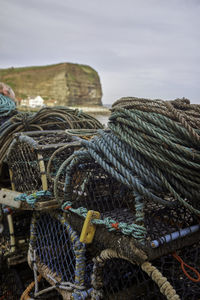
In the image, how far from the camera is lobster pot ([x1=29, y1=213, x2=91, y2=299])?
1565mm

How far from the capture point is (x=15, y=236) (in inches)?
98.3

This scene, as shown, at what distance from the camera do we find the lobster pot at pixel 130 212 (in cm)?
117

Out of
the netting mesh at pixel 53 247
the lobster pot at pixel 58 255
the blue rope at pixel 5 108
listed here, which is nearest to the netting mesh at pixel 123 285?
the lobster pot at pixel 58 255

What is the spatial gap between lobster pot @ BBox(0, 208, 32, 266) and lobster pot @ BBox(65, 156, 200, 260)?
2.88 ft

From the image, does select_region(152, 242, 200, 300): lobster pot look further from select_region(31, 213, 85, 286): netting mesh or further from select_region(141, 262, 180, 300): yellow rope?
select_region(31, 213, 85, 286): netting mesh

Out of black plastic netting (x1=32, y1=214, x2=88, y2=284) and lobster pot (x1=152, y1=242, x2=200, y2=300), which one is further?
black plastic netting (x1=32, y1=214, x2=88, y2=284)

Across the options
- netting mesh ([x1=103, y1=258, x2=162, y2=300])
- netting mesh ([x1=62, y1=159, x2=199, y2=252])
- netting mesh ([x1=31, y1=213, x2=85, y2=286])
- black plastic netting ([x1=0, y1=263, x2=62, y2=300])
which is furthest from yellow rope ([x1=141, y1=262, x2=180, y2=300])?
black plastic netting ([x1=0, y1=263, x2=62, y2=300])

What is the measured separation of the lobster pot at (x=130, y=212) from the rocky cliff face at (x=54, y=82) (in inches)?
2195

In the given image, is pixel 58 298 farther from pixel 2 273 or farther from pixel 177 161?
pixel 177 161

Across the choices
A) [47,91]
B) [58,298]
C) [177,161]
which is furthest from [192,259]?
[47,91]

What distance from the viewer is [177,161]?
1.18 metres

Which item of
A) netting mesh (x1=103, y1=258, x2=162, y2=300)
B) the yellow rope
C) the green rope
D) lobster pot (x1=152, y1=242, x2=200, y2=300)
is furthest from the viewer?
the green rope

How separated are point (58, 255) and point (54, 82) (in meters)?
58.6

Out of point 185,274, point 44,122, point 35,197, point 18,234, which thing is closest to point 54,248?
point 35,197
